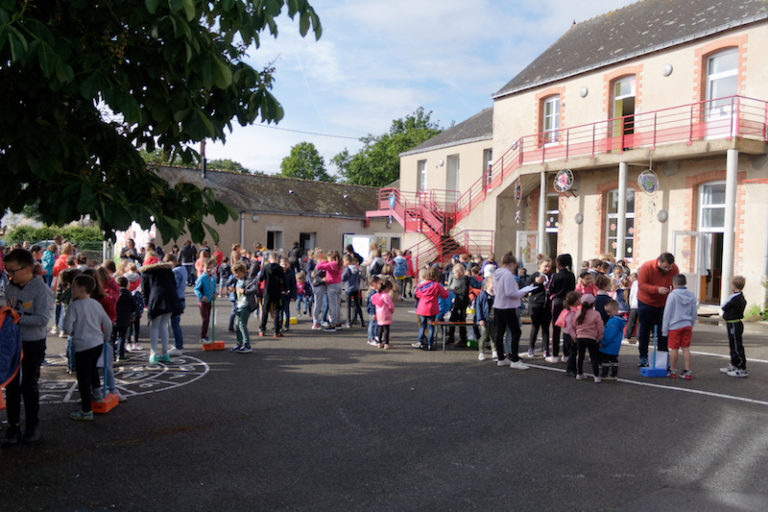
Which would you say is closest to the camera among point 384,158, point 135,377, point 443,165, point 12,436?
point 12,436

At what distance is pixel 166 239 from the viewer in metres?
4.19

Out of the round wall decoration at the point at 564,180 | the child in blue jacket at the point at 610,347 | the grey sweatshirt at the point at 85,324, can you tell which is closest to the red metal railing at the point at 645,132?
the round wall decoration at the point at 564,180

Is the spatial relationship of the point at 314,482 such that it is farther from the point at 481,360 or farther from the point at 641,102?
the point at 641,102

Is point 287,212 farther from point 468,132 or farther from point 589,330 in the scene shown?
point 589,330

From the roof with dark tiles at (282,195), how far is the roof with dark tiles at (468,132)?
23.3 feet

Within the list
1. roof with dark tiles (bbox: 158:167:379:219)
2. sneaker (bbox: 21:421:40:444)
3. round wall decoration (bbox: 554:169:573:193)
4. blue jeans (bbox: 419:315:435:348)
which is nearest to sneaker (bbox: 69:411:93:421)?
sneaker (bbox: 21:421:40:444)

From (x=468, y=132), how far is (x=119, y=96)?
91.8 ft

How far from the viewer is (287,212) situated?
35.1 metres

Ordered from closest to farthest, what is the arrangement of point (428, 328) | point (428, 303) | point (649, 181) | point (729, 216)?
A: 1. point (428, 303)
2. point (428, 328)
3. point (729, 216)
4. point (649, 181)

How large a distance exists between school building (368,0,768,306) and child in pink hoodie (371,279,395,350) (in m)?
9.37

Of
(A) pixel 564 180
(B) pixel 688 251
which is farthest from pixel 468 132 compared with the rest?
(B) pixel 688 251

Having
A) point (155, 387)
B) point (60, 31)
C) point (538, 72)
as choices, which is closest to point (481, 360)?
point (155, 387)

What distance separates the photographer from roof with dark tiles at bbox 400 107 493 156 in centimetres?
2926

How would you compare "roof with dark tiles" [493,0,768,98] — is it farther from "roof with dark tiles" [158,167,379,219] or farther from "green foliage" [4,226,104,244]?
"green foliage" [4,226,104,244]
